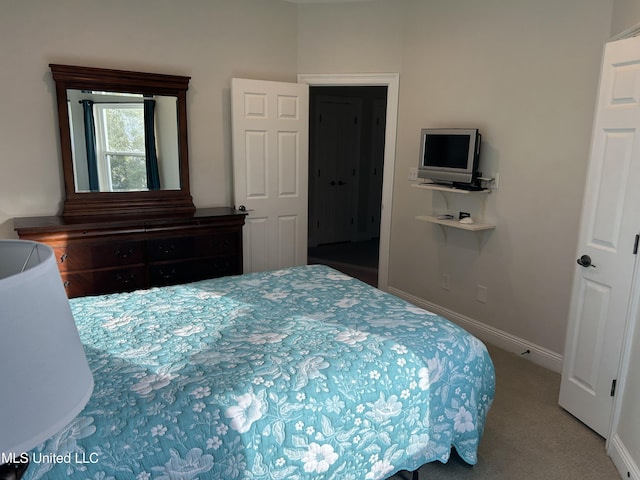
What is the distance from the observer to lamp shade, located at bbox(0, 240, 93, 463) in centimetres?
61

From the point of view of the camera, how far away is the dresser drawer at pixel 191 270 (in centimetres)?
357

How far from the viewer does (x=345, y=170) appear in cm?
691

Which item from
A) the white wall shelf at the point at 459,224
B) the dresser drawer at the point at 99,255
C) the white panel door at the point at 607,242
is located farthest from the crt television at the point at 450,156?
the dresser drawer at the point at 99,255

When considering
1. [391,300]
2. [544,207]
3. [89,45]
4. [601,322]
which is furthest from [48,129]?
[601,322]

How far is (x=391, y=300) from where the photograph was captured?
2441mm

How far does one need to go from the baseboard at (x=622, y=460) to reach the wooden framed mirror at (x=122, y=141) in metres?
3.34

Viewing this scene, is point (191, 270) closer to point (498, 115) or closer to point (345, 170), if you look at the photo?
point (498, 115)

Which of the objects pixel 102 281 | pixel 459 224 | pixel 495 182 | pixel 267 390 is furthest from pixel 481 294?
pixel 102 281

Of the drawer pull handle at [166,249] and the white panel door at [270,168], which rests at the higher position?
the white panel door at [270,168]

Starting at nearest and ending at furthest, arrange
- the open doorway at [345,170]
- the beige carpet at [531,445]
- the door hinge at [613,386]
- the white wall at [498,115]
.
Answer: the beige carpet at [531,445] < the door hinge at [613,386] < the white wall at [498,115] < the open doorway at [345,170]

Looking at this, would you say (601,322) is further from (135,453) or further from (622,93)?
(135,453)

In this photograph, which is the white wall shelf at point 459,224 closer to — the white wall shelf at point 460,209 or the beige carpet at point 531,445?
the white wall shelf at point 460,209

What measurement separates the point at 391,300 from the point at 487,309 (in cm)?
162

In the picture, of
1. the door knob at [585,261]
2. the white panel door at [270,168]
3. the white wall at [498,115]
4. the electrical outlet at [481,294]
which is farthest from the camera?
the white panel door at [270,168]
